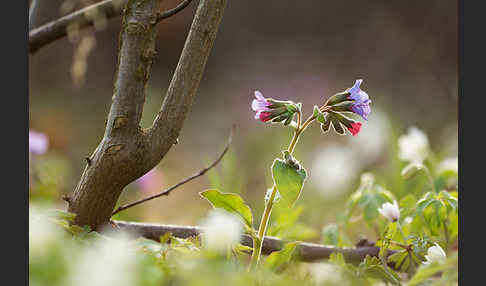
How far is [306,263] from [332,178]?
699mm

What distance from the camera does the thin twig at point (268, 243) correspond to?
2.18 feet

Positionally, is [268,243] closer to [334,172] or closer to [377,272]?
[377,272]

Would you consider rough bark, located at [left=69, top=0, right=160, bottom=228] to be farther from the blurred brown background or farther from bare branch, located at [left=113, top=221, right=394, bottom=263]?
the blurred brown background

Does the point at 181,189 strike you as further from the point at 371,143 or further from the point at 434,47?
the point at 434,47

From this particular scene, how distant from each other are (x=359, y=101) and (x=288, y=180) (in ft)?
0.37

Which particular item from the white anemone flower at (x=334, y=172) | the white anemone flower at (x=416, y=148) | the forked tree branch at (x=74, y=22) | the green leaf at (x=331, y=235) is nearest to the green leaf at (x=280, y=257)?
the green leaf at (x=331, y=235)

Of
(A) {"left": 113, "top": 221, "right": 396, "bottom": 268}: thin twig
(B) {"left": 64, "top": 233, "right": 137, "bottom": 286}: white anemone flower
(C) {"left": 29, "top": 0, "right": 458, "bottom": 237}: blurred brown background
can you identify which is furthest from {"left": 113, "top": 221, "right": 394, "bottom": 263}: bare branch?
(C) {"left": 29, "top": 0, "right": 458, "bottom": 237}: blurred brown background

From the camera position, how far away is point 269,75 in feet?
8.76

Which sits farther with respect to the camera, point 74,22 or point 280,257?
point 74,22

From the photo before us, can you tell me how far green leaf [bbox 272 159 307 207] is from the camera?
503mm

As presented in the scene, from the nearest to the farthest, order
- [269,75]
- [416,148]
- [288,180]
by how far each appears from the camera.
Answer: [288,180] → [416,148] → [269,75]

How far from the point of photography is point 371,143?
5.49ft

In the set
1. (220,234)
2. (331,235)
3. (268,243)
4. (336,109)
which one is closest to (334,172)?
(331,235)

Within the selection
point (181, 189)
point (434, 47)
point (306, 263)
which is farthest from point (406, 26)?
point (306, 263)
